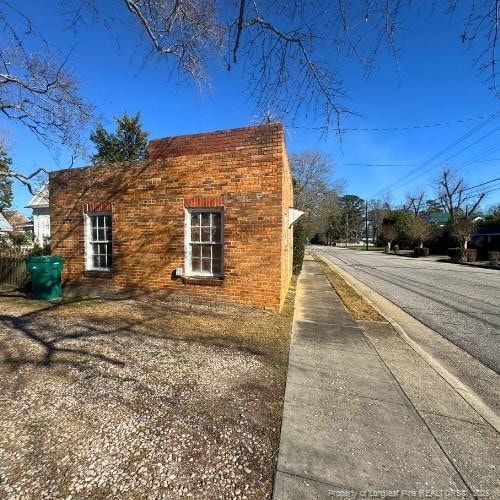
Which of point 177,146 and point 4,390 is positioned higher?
point 177,146

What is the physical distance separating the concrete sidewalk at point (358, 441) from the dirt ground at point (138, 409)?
203 millimetres

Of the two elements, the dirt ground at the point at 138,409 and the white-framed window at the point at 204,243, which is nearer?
the dirt ground at the point at 138,409

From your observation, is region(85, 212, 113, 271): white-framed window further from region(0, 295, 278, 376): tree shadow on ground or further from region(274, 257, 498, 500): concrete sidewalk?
region(274, 257, 498, 500): concrete sidewalk

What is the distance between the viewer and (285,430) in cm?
293

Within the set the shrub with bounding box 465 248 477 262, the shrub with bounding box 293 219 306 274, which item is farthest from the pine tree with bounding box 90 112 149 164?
the shrub with bounding box 465 248 477 262

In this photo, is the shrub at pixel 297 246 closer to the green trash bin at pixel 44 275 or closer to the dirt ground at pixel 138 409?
the dirt ground at pixel 138 409

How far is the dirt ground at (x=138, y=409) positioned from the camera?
89.8 inches

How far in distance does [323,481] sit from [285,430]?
2.10 ft

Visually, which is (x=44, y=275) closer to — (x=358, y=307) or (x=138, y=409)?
(x=138, y=409)

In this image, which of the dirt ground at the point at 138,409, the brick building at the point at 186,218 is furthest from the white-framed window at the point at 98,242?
the dirt ground at the point at 138,409

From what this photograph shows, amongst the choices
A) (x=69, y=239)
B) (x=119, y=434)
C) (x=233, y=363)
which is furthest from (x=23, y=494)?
(x=69, y=239)

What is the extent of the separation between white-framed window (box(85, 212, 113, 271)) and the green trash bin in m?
0.86

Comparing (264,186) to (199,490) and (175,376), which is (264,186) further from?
(199,490)

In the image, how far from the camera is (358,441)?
110 inches
